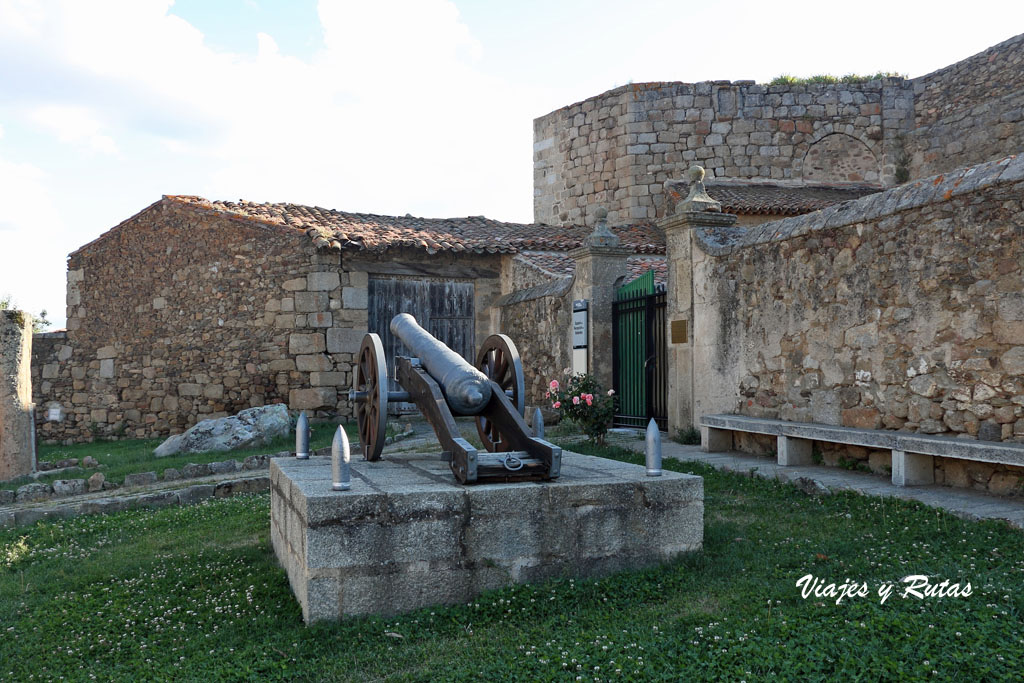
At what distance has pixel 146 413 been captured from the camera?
15227mm

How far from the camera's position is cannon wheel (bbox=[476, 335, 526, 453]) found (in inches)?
218

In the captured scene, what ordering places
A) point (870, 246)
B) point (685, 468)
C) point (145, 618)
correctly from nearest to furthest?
point (145, 618) < point (870, 246) < point (685, 468)

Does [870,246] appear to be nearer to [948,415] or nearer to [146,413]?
[948,415]

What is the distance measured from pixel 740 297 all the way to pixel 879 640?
5.09 meters

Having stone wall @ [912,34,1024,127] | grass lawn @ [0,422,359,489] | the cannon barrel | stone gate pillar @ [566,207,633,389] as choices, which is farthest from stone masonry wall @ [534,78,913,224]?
the cannon barrel

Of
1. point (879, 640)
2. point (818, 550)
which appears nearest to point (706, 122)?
point (818, 550)

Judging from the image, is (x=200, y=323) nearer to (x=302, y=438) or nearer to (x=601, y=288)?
(x=601, y=288)

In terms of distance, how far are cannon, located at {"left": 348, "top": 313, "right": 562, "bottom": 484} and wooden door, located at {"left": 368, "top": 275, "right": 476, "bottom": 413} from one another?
8.29 metres

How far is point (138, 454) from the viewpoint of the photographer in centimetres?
1175

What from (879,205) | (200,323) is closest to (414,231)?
(200,323)

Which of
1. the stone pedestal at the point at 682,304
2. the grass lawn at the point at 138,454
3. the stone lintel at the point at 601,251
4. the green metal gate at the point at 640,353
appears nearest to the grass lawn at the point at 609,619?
the stone pedestal at the point at 682,304

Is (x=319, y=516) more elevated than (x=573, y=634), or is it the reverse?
(x=319, y=516)

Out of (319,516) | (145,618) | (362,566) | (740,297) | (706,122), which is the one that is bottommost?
(145,618)

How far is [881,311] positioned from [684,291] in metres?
2.56
